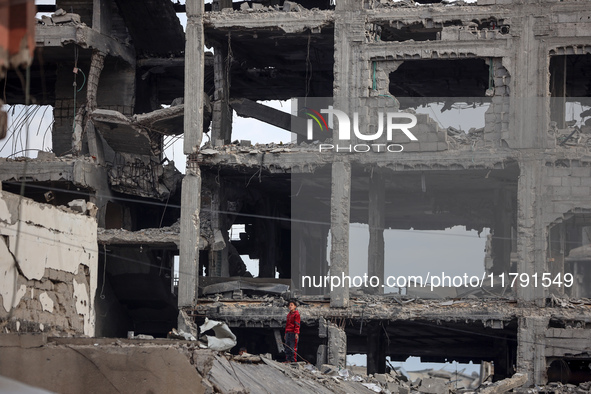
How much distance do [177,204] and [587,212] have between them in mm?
13316

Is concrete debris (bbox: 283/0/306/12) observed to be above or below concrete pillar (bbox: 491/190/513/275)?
above

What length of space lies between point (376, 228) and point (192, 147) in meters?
5.57

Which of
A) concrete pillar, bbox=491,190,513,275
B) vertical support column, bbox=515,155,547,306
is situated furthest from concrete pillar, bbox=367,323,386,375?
concrete pillar, bbox=491,190,513,275

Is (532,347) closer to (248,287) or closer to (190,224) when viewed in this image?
(248,287)

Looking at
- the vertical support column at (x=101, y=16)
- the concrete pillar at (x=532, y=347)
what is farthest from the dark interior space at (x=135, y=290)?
the concrete pillar at (x=532, y=347)

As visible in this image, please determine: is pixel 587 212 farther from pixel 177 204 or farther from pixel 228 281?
pixel 177 204

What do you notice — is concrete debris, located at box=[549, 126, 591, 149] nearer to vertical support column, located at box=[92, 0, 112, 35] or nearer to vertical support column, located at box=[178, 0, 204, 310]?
vertical support column, located at box=[178, 0, 204, 310]

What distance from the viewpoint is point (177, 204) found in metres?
34.4

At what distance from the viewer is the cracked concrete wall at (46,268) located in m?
14.3

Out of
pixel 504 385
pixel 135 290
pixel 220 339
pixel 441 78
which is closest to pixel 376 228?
pixel 441 78

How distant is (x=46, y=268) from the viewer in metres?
15.5

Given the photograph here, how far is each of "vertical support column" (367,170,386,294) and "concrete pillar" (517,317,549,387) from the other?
4.34m

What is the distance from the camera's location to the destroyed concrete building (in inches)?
1088

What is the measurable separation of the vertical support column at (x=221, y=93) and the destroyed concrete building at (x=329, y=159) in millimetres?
46
